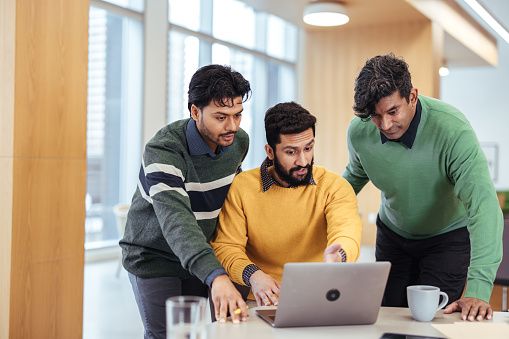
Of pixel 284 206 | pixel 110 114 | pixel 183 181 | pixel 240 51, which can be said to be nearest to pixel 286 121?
pixel 284 206

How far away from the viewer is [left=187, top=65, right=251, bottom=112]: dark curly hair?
2.01 m

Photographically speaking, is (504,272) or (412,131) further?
(504,272)

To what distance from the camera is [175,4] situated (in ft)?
24.1

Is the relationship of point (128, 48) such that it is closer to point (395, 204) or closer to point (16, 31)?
point (16, 31)

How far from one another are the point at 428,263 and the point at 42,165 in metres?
1.76

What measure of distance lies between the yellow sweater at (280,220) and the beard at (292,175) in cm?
5

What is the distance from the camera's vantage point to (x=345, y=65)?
7332 millimetres

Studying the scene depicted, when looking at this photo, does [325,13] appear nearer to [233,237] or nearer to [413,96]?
[413,96]

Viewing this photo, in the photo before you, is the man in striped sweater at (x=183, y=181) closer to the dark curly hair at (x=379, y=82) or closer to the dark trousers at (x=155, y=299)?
the dark trousers at (x=155, y=299)

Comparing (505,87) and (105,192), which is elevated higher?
(505,87)

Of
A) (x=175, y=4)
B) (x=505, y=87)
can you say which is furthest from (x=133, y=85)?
(x=505, y=87)

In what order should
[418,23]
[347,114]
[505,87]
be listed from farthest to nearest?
[505,87]
[347,114]
[418,23]

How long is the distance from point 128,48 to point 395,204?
5476 millimetres

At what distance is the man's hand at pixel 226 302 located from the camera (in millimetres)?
1538
